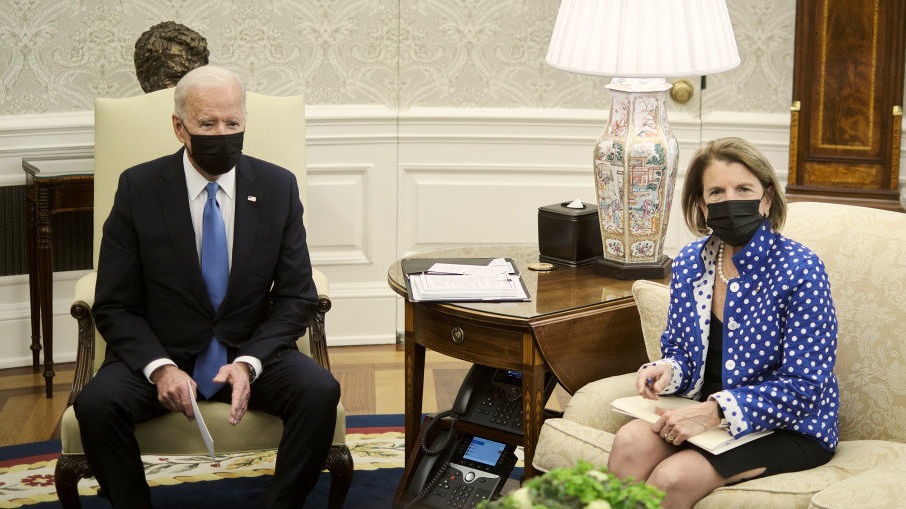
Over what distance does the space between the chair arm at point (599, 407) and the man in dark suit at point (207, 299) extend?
601 mm

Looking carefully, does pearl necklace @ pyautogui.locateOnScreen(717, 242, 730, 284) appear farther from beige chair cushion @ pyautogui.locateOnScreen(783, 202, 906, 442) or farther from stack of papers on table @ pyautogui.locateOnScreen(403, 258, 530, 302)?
stack of papers on table @ pyautogui.locateOnScreen(403, 258, 530, 302)

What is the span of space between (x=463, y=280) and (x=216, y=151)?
706 millimetres

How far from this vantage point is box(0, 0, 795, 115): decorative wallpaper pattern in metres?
4.46

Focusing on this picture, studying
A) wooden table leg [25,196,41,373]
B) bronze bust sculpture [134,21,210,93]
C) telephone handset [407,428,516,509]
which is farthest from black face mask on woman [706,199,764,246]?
wooden table leg [25,196,41,373]

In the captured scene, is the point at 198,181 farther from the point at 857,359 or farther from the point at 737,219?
the point at 857,359

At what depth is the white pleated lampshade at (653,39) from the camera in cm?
303

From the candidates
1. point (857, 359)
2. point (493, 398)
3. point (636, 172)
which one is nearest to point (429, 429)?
point (493, 398)

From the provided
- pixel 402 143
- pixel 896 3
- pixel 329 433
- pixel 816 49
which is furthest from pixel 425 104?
pixel 329 433

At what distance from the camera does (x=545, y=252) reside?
3.34 m

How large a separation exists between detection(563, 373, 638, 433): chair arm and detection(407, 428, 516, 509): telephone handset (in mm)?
314

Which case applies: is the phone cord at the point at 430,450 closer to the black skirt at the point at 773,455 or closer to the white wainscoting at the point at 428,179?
the black skirt at the point at 773,455

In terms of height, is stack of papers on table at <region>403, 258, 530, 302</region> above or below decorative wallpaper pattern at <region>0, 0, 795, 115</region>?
below

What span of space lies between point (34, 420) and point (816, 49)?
3.05m

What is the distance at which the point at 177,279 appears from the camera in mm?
3016
